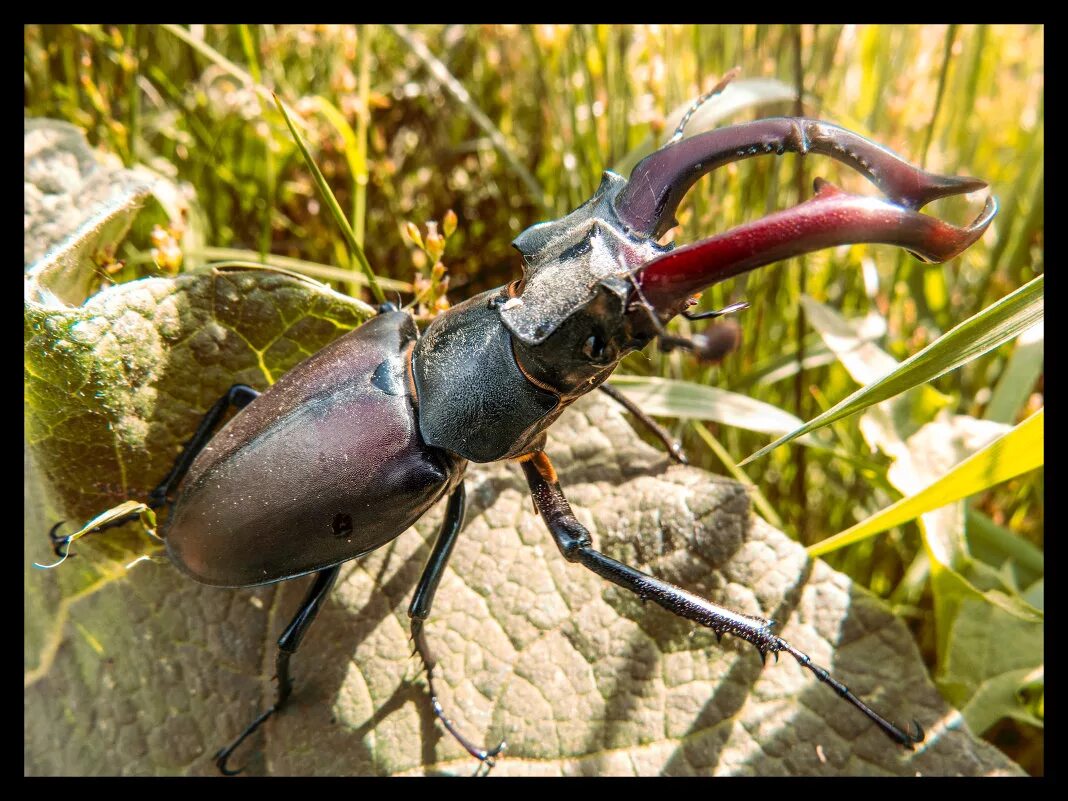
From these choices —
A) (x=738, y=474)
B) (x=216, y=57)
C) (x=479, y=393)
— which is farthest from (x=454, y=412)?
(x=216, y=57)

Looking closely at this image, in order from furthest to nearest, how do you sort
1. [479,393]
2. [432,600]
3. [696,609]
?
[432,600], [479,393], [696,609]

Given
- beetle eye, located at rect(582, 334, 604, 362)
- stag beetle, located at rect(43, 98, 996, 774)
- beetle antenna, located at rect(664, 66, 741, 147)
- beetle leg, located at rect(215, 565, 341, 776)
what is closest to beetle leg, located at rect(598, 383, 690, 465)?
stag beetle, located at rect(43, 98, 996, 774)

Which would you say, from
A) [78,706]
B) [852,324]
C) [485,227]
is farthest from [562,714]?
[485,227]

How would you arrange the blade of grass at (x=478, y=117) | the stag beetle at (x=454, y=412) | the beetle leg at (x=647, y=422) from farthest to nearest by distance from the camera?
the blade of grass at (x=478, y=117), the beetle leg at (x=647, y=422), the stag beetle at (x=454, y=412)

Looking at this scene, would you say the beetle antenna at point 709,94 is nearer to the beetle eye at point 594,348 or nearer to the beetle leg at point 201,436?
the beetle eye at point 594,348

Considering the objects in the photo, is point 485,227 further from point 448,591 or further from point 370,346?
point 448,591

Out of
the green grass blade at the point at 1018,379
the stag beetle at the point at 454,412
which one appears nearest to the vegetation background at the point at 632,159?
the green grass blade at the point at 1018,379

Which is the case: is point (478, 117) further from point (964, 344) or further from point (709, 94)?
point (964, 344)
